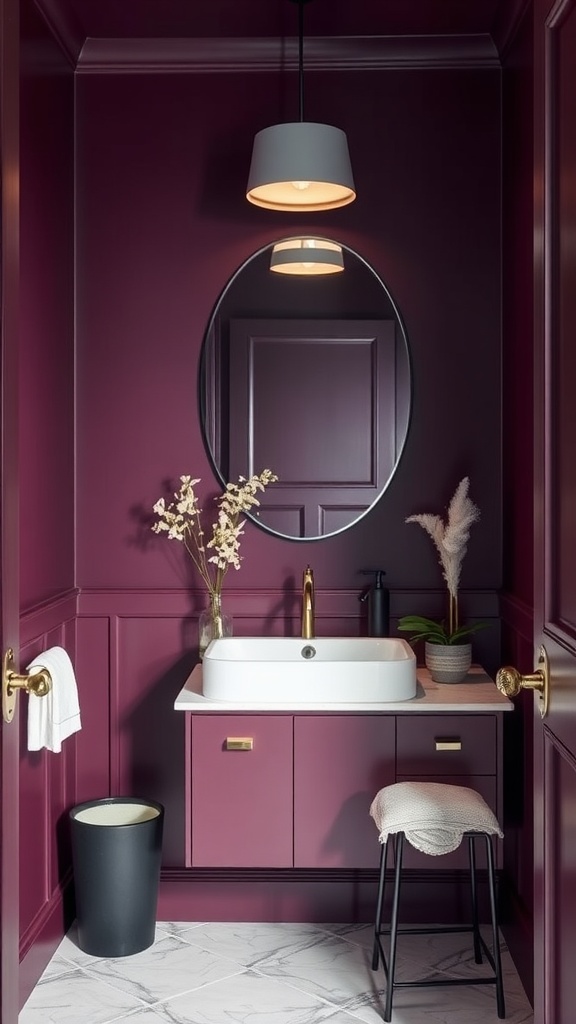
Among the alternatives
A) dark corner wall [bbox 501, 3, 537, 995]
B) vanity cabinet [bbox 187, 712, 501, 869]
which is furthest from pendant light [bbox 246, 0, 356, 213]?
vanity cabinet [bbox 187, 712, 501, 869]

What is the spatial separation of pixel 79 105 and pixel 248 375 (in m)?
0.95

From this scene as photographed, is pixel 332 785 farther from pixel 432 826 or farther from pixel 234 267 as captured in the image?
pixel 234 267

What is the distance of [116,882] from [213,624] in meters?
0.74

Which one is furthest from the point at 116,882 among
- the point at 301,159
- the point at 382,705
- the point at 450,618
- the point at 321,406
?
the point at 301,159

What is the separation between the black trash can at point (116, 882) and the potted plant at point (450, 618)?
86cm

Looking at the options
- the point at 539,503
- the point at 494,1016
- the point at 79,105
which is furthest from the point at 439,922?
the point at 79,105

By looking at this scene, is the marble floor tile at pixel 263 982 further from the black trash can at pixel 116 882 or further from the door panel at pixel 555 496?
the door panel at pixel 555 496

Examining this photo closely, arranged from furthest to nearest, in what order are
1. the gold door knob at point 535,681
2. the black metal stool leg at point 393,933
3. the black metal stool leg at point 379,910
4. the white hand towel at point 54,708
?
the black metal stool leg at point 379,910 < the white hand towel at point 54,708 < the black metal stool leg at point 393,933 < the gold door knob at point 535,681

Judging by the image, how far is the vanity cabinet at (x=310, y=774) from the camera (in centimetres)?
278

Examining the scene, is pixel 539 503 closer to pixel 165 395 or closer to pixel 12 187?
pixel 12 187

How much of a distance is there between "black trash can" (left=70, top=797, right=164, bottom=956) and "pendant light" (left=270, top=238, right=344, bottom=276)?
1.61m

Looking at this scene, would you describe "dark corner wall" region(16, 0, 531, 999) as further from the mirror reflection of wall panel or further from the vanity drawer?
the vanity drawer

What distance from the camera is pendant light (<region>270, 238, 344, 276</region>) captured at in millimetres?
3201

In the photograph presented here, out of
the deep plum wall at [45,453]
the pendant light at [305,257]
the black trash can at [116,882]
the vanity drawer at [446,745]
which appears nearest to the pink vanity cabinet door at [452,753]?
the vanity drawer at [446,745]
